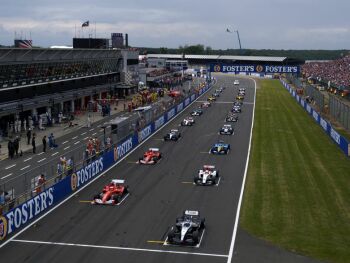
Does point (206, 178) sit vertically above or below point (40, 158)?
above

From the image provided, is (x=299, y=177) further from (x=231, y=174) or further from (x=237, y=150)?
(x=237, y=150)

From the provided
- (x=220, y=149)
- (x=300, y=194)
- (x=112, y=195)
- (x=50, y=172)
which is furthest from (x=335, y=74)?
(x=50, y=172)

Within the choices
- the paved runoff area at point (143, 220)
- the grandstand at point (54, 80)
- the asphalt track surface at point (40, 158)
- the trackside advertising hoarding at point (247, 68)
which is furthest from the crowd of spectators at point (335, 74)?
the paved runoff area at point (143, 220)

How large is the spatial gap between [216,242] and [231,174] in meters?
13.7

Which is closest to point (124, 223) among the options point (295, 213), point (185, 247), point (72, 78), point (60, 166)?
point (185, 247)

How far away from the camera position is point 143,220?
25.2 m

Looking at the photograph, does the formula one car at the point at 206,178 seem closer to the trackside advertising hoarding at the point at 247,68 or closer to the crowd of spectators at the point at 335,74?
the trackside advertising hoarding at the point at 247,68

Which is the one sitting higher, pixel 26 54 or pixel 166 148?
pixel 26 54

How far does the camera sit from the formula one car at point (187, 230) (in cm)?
2173

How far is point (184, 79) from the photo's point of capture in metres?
142

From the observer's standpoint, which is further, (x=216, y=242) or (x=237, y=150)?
(x=237, y=150)

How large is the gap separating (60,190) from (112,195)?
114 inches

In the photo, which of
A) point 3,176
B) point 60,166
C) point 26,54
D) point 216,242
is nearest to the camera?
point 216,242

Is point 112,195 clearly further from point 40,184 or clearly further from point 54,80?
point 54,80
